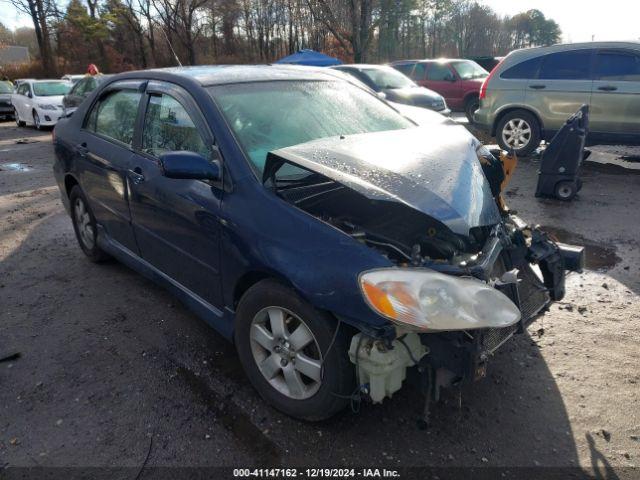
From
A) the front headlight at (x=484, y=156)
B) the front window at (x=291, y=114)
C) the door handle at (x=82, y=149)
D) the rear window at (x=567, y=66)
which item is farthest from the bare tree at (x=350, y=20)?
the front headlight at (x=484, y=156)

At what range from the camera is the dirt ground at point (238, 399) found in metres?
2.27

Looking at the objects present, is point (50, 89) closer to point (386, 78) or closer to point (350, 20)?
point (386, 78)

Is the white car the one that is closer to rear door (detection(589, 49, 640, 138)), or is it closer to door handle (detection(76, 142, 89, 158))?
door handle (detection(76, 142, 89, 158))

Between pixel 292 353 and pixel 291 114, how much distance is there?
4.92 feet

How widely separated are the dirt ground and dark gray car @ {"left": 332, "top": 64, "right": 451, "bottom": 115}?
23.9ft

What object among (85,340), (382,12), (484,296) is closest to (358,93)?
(484,296)

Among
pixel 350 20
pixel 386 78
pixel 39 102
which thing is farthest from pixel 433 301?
pixel 350 20

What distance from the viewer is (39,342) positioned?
3.28 meters

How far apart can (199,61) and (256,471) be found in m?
41.1

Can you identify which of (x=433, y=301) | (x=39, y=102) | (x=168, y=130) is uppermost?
(x=168, y=130)

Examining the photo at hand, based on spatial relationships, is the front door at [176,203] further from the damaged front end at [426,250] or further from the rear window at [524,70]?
the rear window at [524,70]

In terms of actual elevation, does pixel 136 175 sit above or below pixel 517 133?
above

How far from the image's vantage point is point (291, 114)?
3.03 m

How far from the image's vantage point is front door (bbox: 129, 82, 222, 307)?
8.95 feet
